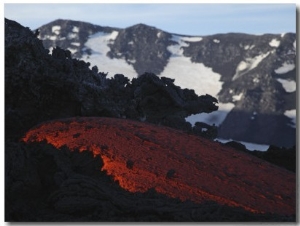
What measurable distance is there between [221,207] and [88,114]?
Answer: 2334mm

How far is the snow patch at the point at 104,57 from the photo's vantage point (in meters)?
27.4

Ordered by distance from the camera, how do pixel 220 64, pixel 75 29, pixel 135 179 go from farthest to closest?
pixel 220 64 < pixel 75 29 < pixel 135 179

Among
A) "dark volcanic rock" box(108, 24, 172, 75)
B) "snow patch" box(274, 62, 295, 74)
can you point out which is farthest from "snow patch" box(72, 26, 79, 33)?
"snow patch" box(274, 62, 295, 74)

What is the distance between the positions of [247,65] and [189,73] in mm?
3801

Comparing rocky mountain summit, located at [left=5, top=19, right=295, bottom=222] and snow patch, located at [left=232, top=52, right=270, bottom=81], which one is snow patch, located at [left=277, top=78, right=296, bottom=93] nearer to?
snow patch, located at [left=232, top=52, right=270, bottom=81]

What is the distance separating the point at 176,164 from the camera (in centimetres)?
563

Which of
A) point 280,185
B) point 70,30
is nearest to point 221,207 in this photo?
point 280,185

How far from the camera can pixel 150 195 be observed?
532 centimetres

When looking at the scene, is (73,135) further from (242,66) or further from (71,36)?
(242,66)

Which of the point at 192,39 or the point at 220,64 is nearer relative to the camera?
the point at 220,64

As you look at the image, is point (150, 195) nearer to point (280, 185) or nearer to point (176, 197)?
point (176, 197)

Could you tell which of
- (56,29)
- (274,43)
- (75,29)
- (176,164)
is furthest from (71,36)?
(176,164)

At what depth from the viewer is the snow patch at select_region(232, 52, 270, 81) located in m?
30.2

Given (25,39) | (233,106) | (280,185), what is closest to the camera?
(280,185)
